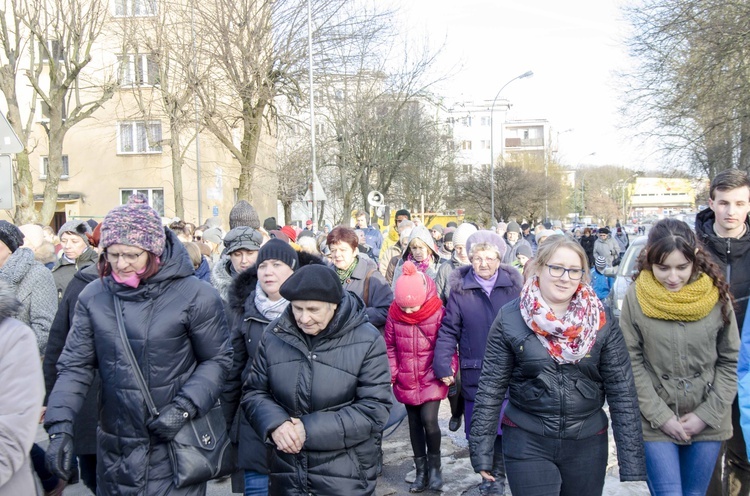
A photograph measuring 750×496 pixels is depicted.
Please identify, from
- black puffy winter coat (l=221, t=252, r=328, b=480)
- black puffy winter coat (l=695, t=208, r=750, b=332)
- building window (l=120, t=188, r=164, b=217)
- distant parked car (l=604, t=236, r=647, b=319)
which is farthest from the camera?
building window (l=120, t=188, r=164, b=217)

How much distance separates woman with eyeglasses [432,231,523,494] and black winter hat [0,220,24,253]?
3288 mm

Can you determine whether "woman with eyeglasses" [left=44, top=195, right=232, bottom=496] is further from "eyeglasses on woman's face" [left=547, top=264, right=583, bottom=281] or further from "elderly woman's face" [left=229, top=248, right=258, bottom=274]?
"eyeglasses on woman's face" [left=547, top=264, right=583, bottom=281]

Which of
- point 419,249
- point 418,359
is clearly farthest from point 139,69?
point 418,359

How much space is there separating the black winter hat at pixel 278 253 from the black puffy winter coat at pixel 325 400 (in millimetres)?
826

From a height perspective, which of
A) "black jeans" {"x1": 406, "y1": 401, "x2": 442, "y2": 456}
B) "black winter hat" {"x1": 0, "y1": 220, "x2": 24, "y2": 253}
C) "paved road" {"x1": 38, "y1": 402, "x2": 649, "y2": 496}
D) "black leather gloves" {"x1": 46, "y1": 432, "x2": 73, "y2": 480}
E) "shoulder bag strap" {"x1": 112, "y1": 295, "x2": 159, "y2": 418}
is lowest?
"paved road" {"x1": 38, "y1": 402, "x2": 649, "y2": 496}

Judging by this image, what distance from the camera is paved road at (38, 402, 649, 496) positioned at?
545 centimetres

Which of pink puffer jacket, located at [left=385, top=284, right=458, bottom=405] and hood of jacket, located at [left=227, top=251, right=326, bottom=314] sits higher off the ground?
hood of jacket, located at [left=227, top=251, right=326, bottom=314]

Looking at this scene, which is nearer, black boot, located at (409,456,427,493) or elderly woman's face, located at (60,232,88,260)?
black boot, located at (409,456,427,493)

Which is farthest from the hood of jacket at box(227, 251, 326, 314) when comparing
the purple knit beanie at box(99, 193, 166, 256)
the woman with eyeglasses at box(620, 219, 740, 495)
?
the woman with eyeglasses at box(620, 219, 740, 495)

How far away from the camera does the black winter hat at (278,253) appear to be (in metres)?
4.22

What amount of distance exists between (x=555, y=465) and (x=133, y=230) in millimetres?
2430

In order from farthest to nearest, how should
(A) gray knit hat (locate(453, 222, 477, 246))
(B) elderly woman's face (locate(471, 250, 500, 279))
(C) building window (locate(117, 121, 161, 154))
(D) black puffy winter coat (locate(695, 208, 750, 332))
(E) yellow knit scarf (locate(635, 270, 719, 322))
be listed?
(C) building window (locate(117, 121, 161, 154)), (A) gray knit hat (locate(453, 222, 477, 246)), (B) elderly woman's face (locate(471, 250, 500, 279)), (D) black puffy winter coat (locate(695, 208, 750, 332)), (E) yellow knit scarf (locate(635, 270, 719, 322))

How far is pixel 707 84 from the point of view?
17.4 meters

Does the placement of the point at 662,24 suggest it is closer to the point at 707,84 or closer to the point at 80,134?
the point at 707,84
